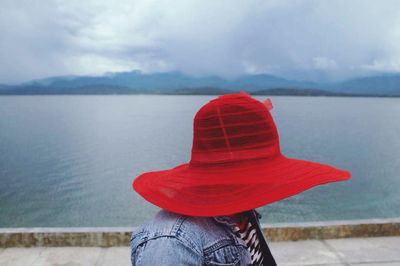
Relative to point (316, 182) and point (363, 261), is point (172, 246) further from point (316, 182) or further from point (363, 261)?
point (363, 261)

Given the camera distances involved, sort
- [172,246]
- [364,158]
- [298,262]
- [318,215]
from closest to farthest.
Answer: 1. [172,246]
2. [298,262]
3. [318,215]
4. [364,158]

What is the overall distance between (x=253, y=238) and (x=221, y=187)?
0.88 feet

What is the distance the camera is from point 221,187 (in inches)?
47.5

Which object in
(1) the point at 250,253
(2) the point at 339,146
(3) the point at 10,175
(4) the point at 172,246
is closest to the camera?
(4) the point at 172,246

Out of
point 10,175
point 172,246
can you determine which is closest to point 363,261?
point 172,246

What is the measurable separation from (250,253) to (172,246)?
0.34 m

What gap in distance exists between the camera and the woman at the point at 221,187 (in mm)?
1134

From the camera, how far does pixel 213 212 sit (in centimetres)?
116

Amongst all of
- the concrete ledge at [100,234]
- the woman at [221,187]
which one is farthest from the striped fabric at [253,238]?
the concrete ledge at [100,234]

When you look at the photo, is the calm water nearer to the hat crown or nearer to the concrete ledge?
the concrete ledge

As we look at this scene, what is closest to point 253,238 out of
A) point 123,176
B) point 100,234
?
point 100,234

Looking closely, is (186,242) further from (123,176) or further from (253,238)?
(123,176)

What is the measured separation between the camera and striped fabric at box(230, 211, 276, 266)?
1.33 meters

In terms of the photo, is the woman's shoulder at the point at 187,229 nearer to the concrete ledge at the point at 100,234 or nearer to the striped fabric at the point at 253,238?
the striped fabric at the point at 253,238
